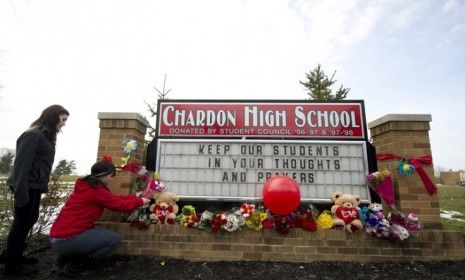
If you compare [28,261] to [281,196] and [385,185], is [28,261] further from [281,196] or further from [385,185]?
[385,185]

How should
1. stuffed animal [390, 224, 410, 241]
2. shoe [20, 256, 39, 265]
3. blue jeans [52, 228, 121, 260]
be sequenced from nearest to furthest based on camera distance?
blue jeans [52, 228, 121, 260]
shoe [20, 256, 39, 265]
stuffed animal [390, 224, 410, 241]

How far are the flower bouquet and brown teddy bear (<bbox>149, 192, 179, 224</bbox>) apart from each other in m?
3.04

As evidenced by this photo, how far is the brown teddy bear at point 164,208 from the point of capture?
4617mm

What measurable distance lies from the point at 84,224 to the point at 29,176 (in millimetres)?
843

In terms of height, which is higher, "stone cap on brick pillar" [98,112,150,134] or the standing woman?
"stone cap on brick pillar" [98,112,150,134]

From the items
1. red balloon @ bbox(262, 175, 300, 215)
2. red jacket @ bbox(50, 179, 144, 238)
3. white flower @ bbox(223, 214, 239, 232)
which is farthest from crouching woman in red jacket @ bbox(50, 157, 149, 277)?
red balloon @ bbox(262, 175, 300, 215)

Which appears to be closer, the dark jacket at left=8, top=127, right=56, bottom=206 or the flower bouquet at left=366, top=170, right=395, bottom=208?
the dark jacket at left=8, top=127, right=56, bottom=206

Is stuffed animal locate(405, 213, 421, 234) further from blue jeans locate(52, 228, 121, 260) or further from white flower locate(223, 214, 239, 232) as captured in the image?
blue jeans locate(52, 228, 121, 260)

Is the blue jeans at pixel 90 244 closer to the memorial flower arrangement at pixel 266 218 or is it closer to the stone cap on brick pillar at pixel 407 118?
the memorial flower arrangement at pixel 266 218

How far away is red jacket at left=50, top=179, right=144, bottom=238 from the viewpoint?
3.65 meters

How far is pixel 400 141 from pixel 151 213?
3.96 meters

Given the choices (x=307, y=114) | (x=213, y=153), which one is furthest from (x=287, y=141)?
(x=213, y=153)

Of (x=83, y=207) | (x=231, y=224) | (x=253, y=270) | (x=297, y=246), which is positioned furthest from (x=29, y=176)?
(x=297, y=246)

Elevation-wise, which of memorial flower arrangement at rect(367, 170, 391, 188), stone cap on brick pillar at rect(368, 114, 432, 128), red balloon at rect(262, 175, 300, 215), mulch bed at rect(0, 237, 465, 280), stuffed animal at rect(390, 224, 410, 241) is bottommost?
mulch bed at rect(0, 237, 465, 280)
